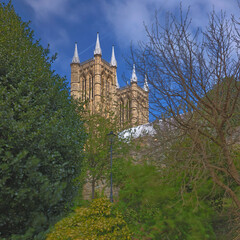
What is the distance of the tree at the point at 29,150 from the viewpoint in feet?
18.7

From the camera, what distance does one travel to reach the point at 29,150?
6117 millimetres

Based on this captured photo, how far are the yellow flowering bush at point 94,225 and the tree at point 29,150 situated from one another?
936 mm

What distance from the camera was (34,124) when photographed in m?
6.37

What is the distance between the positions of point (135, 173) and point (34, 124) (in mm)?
4521

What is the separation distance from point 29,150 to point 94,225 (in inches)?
149

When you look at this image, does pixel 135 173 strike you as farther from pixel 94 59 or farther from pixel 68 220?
pixel 94 59

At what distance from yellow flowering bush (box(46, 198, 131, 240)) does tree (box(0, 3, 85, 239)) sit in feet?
3.07

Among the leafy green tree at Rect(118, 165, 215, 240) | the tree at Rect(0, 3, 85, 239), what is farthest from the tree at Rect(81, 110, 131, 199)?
the tree at Rect(0, 3, 85, 239)

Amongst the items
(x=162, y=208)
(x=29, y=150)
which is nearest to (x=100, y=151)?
(x=162, y=208)

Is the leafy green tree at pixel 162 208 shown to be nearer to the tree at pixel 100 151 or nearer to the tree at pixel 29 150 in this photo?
the tree at pixel 29 150

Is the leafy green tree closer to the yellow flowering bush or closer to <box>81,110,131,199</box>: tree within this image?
the yellow flowering bush

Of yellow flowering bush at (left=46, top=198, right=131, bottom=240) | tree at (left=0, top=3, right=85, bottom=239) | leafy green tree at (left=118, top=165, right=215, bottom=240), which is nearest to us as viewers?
tree at (left=0, top=3, right=85, bottom=239)

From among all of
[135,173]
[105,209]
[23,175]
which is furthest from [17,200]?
[135,173]

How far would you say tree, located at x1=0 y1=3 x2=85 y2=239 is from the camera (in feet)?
18.7
